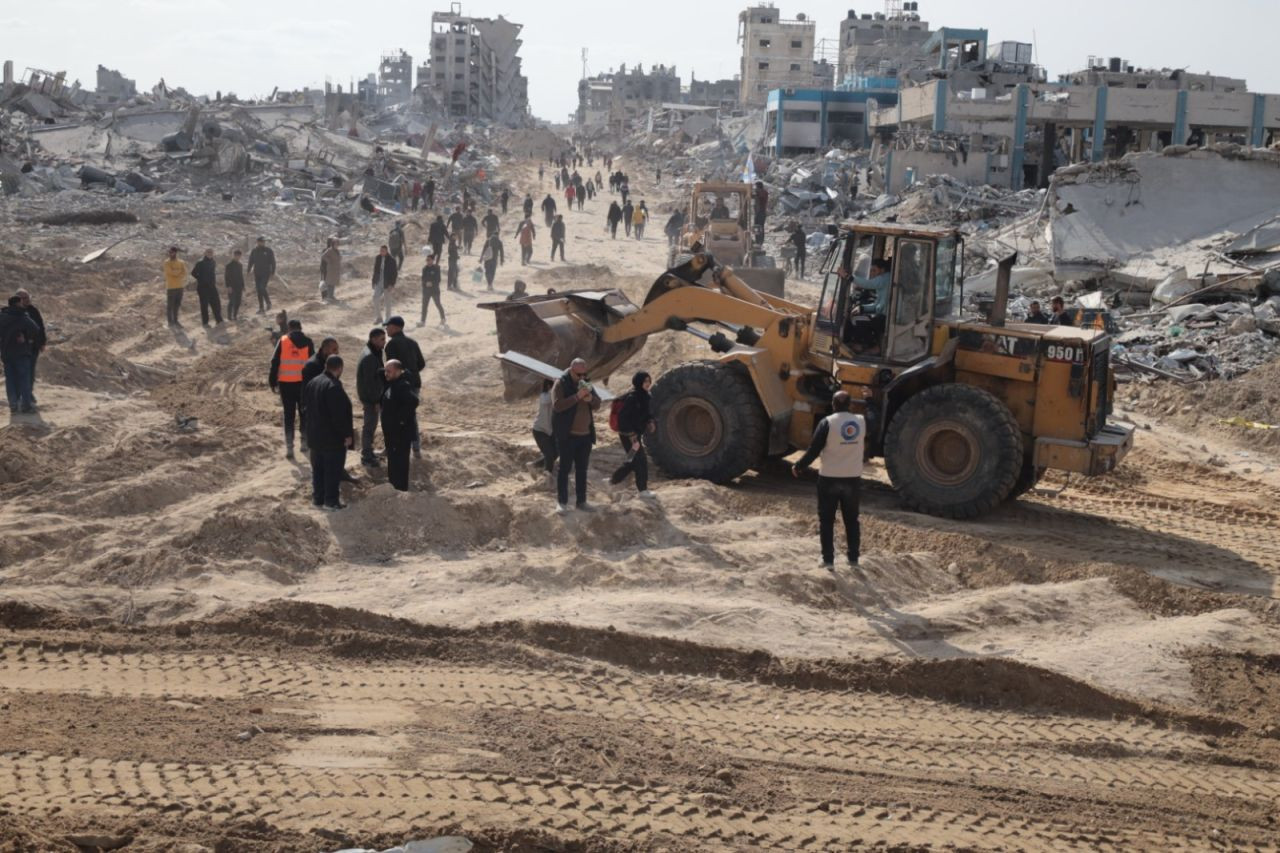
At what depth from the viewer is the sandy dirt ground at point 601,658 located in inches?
247

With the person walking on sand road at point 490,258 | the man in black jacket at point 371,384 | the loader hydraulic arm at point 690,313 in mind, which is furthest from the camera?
the person walking on sand road at point 490,258

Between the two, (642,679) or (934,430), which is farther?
(934,430)

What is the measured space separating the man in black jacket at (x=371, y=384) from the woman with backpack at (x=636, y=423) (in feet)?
6.97

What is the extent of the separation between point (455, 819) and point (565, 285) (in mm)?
20639

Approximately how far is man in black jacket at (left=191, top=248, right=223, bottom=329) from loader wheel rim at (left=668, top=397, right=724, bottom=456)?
32.8 ft

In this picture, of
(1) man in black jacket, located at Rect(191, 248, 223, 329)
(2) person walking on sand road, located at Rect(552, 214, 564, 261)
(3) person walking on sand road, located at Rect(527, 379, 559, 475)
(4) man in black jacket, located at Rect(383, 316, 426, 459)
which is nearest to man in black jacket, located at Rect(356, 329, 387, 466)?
(4) man in black jacket, located at Rect(383, 316, 426, 459)

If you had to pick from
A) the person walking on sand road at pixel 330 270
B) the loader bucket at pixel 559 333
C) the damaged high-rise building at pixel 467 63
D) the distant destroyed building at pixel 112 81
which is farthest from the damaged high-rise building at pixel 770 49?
the loader bucket at pixel 559 333

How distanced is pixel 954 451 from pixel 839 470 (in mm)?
2153

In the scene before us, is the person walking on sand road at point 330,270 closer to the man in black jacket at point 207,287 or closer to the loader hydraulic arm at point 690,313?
the man in black jacket at point 207,287

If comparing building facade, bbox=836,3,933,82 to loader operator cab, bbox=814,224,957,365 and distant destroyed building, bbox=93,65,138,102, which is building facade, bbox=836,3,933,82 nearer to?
distant destroyed building, bbox=93,65,138,102

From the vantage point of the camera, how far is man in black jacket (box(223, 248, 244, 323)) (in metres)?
20.8

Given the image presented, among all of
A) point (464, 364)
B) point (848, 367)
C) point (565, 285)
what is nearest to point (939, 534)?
point (848, 367)

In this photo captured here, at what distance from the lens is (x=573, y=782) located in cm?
647

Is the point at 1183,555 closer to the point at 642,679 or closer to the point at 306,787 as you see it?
the point at 642,679
